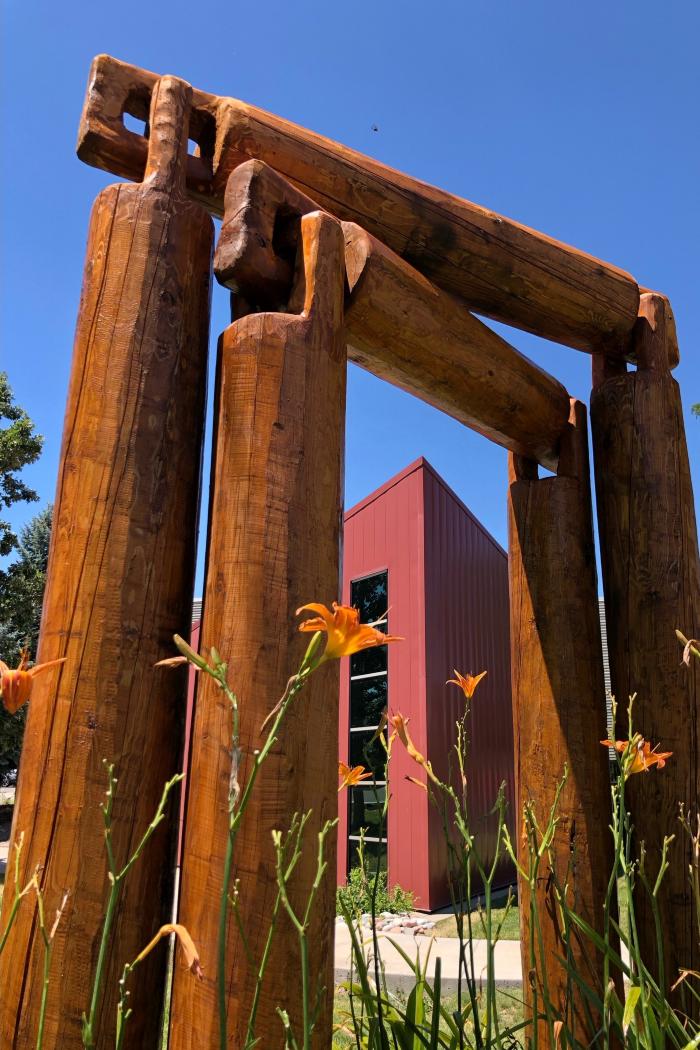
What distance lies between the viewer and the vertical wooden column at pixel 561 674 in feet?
6.54

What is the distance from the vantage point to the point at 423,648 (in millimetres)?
7180

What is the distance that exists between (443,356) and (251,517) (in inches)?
29.5

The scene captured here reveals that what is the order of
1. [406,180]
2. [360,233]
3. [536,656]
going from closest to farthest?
[360,233] → [406,180] → [536,656]

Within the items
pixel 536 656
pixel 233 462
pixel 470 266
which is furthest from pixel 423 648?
pixel 233 462

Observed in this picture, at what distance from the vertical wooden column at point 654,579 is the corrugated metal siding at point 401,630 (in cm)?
506

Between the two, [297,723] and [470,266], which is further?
[470,266]

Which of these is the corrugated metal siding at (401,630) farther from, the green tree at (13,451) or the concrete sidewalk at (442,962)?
the green tree at (13,451)

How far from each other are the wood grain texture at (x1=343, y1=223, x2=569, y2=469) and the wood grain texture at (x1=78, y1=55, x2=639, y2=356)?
0.11m

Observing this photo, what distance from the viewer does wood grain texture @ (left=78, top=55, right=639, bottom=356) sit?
1.53 metres

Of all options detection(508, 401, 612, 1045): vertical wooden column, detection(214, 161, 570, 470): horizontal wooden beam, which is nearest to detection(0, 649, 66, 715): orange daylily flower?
detection(214, 161, 570, 470): horizontal wooden beam

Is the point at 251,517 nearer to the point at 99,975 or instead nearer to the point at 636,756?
the point at 636,756

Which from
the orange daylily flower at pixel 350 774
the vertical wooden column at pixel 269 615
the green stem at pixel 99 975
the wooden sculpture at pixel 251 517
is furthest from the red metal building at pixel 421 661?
the green stem at pixel 99 975

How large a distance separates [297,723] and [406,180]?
4.11 feet

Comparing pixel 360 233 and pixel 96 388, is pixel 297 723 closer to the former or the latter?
pixel 96 388
